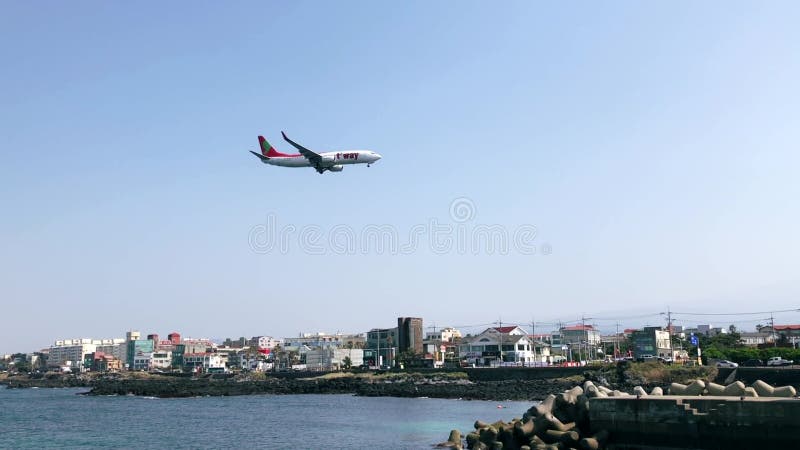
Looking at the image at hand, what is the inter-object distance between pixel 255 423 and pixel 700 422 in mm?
37266

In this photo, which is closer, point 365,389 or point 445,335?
point 365,389

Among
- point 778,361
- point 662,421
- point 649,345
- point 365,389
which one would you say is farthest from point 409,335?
point 662,421

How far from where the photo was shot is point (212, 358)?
172375mm

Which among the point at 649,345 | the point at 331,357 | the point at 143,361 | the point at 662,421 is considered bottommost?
the point at 143,361

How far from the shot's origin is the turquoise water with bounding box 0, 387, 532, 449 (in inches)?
1682

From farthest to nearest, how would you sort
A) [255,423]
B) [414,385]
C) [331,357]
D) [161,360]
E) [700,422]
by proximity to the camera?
[161,360], [331,357], [414,385], [255,423], [700,422]

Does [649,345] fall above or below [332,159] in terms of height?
below

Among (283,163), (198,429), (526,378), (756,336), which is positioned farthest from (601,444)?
(756,336)

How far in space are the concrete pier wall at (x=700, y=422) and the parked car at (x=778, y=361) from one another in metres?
50.8

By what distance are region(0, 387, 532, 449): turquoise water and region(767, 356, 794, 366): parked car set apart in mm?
27793

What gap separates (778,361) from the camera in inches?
2849

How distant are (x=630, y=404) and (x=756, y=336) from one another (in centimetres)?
12661

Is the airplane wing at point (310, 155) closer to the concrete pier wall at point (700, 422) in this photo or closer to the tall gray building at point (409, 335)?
the concrete pier wall at point (700, 422)

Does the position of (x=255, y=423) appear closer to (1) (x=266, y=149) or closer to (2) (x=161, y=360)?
(1) (x=266, y=149)
